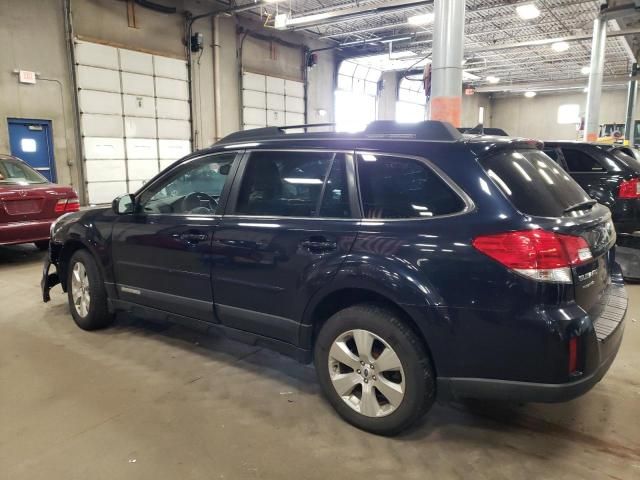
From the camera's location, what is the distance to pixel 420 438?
2.54 m

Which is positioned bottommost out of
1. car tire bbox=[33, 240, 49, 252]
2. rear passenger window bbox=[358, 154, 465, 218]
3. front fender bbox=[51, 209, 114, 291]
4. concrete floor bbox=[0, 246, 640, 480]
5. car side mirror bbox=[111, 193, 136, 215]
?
concrete floor bbox=[0, 246, 640, 480]

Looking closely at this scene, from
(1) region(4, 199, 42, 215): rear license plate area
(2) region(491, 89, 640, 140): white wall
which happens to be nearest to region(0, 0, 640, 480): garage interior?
(2) region(491, 89, 640, 140): white wall

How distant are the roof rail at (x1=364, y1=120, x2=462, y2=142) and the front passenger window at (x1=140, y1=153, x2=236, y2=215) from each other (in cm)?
102

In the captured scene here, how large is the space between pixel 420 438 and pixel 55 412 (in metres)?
2.07

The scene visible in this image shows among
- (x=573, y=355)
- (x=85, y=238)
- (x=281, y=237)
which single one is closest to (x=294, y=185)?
(x=281, y=237)

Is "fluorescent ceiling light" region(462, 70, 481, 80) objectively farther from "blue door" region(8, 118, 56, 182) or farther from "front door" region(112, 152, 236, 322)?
"front door" region(112, 152, 236, 322)

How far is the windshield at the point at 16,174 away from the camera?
265 inches

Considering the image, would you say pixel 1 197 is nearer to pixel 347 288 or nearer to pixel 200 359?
pixel 200 359


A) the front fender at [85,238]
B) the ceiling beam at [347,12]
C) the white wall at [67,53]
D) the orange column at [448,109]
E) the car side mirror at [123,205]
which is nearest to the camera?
the car side mirror at [123,205]

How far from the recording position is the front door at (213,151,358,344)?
2627 millimetres

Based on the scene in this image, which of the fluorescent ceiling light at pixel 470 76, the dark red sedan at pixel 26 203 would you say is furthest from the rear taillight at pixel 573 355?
the fluorescent ceiling light at pixel 470 76

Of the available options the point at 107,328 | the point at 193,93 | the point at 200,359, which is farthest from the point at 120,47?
the point at 200,359

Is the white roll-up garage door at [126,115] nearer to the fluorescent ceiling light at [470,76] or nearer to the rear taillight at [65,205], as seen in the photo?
the rear taillight at [65,205]

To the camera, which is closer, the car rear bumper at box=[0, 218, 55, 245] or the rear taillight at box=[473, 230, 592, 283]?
the rear taillight at box=[473, 230, 592, 283]
